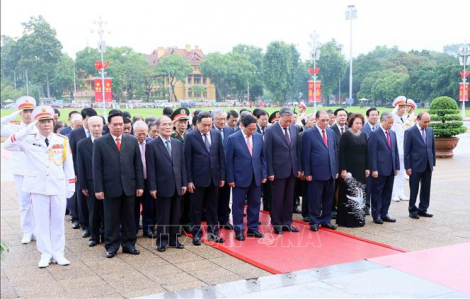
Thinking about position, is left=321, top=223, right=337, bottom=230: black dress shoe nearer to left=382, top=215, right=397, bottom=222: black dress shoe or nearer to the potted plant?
left=382, top=215, right=397, bottom=222: black dress shoe

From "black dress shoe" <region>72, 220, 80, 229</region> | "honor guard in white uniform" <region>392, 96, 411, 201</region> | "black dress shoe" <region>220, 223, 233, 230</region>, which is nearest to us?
"black dress shoe" <region>220, 223, 233, 230</region>

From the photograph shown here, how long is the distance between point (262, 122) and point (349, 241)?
244cm

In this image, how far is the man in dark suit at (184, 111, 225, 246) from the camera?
5.83 m

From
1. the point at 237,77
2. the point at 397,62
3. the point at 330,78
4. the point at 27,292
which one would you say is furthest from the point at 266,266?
the point at 237,77

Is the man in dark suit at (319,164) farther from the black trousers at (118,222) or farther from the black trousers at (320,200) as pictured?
the black trousers at (118,222)

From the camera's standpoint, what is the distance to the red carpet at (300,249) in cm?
493

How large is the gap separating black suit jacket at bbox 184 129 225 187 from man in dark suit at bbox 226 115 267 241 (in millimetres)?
201

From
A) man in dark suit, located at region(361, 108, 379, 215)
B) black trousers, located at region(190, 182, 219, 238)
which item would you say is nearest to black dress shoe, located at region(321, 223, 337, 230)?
man in dark suit, located at region(361, 108, 379, 215)

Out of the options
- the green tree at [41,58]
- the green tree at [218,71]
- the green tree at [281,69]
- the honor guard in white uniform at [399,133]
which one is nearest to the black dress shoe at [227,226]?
the green tree at [41,58]

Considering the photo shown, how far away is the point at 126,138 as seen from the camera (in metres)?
5.41

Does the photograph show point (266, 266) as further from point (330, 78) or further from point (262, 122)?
point (330, 78)

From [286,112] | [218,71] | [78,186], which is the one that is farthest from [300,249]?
[218,71]

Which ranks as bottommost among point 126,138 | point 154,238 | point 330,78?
point 154,238

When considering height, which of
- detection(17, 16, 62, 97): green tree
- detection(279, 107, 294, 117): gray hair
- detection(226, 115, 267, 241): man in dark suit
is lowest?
detection(226, 115, 267, 241): man in dark suit
